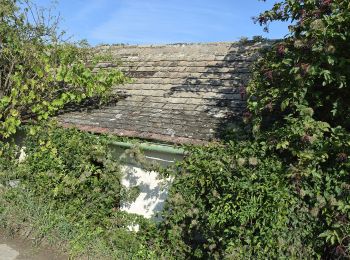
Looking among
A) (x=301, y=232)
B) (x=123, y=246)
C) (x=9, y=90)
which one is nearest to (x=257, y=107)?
(x=301, y=232)

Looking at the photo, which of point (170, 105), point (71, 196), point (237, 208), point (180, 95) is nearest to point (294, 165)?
point (237, 208)

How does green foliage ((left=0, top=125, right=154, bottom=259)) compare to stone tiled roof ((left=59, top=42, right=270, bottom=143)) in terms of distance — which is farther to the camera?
stone tiled roof ((left=59, top=42, right=270, bottom=143))

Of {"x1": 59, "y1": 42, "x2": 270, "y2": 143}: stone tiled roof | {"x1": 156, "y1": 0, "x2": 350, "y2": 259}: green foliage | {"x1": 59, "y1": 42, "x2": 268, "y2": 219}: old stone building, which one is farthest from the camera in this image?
{"x1": 59, "y1": 42, "x2": 270, "y2": 143}: stone tiled roof

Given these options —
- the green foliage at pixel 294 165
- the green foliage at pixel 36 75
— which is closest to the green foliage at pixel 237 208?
the green foliage at pixel 294 165

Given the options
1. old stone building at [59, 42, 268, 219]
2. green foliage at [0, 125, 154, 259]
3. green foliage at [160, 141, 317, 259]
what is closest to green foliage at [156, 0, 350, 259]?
green foliage at [160, 141, 317, 259]

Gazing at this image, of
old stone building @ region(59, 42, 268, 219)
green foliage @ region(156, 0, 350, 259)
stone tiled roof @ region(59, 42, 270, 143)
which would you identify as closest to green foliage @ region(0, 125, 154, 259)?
old stone building @ region(59, 42, 268, 219)

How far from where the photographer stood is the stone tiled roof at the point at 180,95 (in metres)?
7.27

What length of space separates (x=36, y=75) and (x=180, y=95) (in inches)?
131

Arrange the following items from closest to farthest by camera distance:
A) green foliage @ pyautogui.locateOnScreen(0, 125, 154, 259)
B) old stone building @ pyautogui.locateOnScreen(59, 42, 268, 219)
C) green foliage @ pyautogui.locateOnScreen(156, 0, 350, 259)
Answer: green foliage @ pyautogui.locateOnScreen(156, 0, 350, 259), green foliage @ pyautogui.locateOnScreen(0, 125, 154, 259), old stone building @ pyautogui.locateOnScreen(59, 42, 268, 219)

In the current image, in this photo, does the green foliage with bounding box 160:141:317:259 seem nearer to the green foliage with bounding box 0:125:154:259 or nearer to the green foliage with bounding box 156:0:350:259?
the green foliage with bounding box 156:0:350:259

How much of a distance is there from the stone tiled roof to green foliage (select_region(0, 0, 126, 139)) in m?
0.57

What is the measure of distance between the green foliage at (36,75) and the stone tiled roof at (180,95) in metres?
0.57

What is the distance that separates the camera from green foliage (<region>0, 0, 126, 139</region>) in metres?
8.21

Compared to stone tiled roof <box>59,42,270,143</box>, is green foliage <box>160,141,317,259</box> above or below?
below
